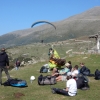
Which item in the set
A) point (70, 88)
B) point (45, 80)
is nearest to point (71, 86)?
point (70, 88)

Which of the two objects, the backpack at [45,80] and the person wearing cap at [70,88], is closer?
the person wearing cap at [70,88]

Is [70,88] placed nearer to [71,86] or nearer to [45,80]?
[71,86]

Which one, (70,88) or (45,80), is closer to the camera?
(70,88)

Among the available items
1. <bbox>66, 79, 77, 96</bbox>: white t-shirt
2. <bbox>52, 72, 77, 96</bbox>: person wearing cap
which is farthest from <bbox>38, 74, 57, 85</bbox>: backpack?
<bbox>66, 79, 77, 96</bbox>: white t-shirt

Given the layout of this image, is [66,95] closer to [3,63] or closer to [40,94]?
[40,94]

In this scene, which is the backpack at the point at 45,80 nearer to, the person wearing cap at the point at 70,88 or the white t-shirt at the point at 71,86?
the person wearing cap at the point at 70,88

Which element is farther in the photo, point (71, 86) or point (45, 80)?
point (45, 80)

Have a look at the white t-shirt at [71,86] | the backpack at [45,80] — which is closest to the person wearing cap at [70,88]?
the white t-shirt at [71,86]

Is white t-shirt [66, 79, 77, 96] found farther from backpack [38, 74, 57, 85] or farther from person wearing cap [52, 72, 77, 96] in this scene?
backpack [38, 74, 57, 85]

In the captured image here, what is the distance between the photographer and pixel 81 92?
50.0ft

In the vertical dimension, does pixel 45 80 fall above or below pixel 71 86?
below

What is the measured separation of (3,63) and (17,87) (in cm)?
202

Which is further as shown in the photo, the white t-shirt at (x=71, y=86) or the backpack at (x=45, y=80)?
the backpack at (x=45, y=80)

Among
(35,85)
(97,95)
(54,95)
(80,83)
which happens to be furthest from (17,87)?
(97,95)
